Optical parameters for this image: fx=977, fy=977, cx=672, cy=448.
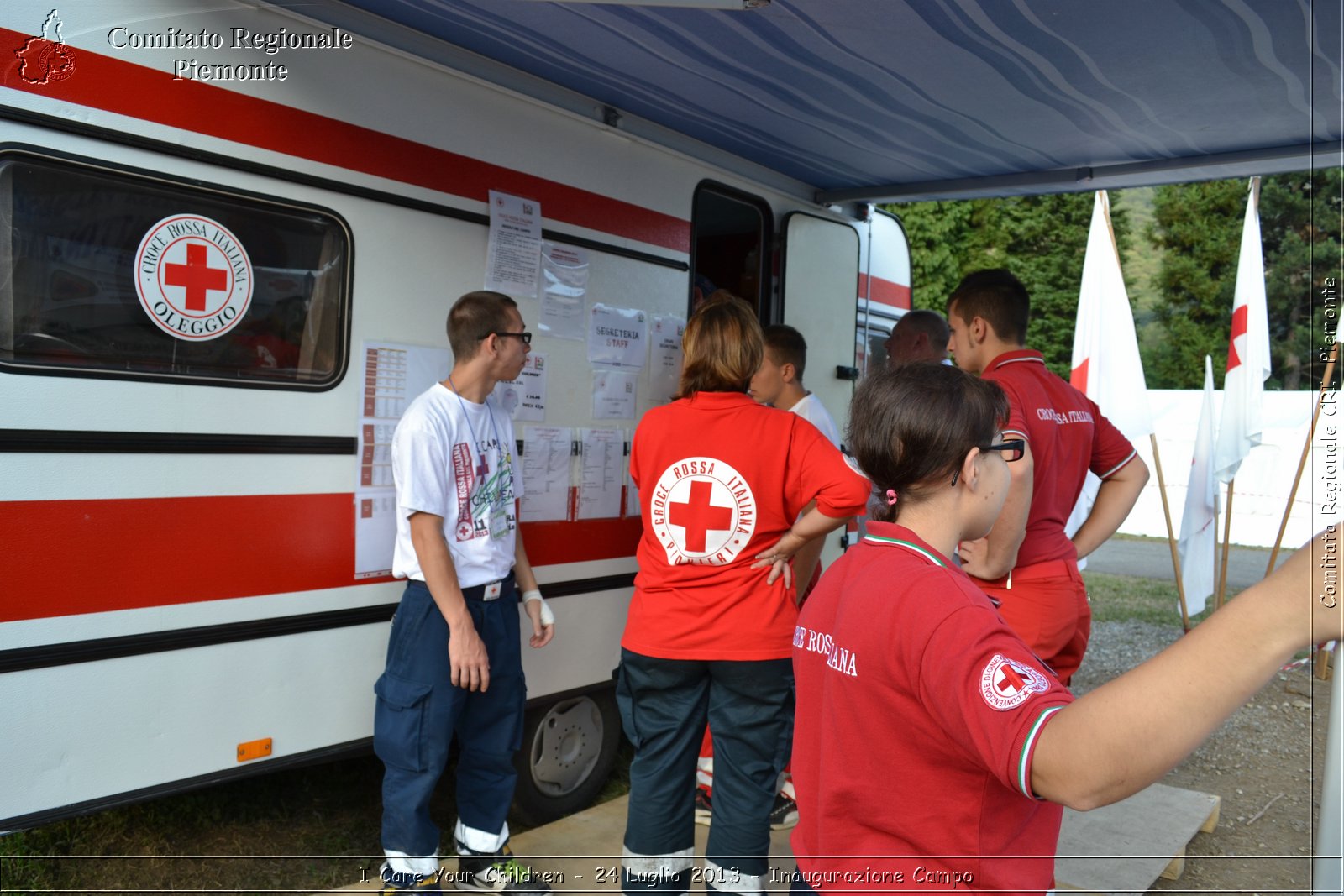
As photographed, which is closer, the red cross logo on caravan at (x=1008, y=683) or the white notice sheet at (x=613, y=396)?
the red cross logo on caravan at (x=1008, y=683)

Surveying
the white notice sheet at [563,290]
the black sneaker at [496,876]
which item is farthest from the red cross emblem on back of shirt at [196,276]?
the black sneaker at [496,876]

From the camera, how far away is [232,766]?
8.38 ft

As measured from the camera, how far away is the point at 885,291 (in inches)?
214

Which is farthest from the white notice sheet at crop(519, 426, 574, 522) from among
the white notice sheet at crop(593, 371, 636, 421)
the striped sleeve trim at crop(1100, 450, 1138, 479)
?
the striped sleeve trim at crop(1100, 450, 1138, 479)

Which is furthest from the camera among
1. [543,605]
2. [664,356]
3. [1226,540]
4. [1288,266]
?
[1288,266]

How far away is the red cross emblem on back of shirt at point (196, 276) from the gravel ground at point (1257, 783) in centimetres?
290

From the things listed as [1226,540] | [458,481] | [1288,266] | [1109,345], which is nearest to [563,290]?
[458,481]

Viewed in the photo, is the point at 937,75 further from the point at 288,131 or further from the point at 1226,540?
the point at 1226,540

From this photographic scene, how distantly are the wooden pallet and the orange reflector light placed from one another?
96.1 inches

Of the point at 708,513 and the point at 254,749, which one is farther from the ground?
the point at 708,513

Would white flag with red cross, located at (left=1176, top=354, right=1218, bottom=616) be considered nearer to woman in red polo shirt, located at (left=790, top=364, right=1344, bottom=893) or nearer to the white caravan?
the white caravan

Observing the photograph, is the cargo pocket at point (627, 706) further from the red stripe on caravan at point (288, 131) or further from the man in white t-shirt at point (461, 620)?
the red stripe on caravan at point (288, 131)

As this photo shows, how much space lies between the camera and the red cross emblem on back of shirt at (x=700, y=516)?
8.61 feet

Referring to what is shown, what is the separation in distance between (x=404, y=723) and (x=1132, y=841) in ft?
8.78
